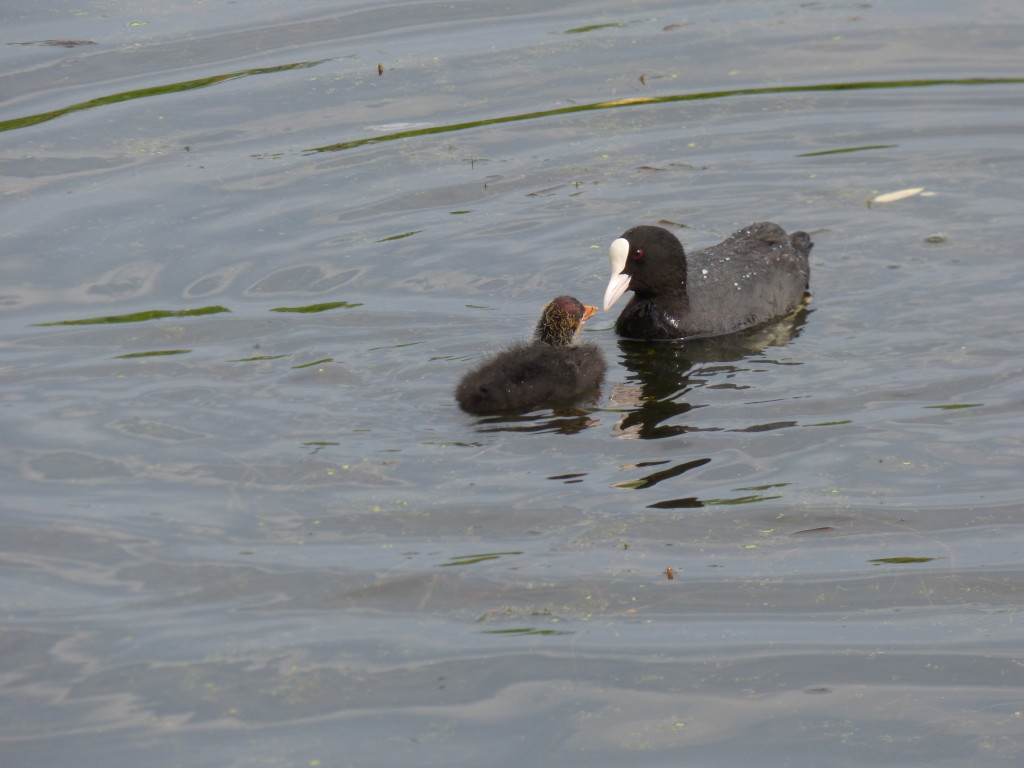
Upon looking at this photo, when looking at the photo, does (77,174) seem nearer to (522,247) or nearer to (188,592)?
(522,247)

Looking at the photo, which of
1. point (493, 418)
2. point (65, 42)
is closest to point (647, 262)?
point (493, 418)

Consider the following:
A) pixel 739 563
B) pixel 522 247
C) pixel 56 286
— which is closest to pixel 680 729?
pixel 739 563

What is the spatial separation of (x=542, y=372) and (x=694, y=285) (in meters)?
1.95

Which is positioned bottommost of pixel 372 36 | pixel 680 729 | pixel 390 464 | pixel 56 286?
pixel 680 729

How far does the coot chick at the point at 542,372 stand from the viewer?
7.45m

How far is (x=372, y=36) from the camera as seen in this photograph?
43.9ft

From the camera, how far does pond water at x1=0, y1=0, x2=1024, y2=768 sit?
207 inches

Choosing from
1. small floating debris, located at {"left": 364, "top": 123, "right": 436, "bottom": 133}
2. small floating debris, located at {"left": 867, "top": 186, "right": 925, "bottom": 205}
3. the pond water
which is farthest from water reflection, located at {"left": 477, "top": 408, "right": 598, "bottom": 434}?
small floating debris, located at {"left": 364, "top": 123, "right": 436, "bottom": 133}

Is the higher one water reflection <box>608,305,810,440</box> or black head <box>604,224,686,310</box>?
black head <box>604,224,686,310</box>

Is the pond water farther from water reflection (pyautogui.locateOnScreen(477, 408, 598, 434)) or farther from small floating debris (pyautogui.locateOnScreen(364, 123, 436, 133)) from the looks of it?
small floating debris (pyautogui.locateOnScreen(364, 123, 436, 133))

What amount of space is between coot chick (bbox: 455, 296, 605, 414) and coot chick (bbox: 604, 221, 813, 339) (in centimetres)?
73

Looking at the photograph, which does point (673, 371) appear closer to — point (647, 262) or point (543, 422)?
point (647, 262)

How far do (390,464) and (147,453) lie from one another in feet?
4.02

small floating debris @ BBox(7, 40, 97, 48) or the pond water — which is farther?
small floating debris @ BBox(7, 40, 97, 48)
